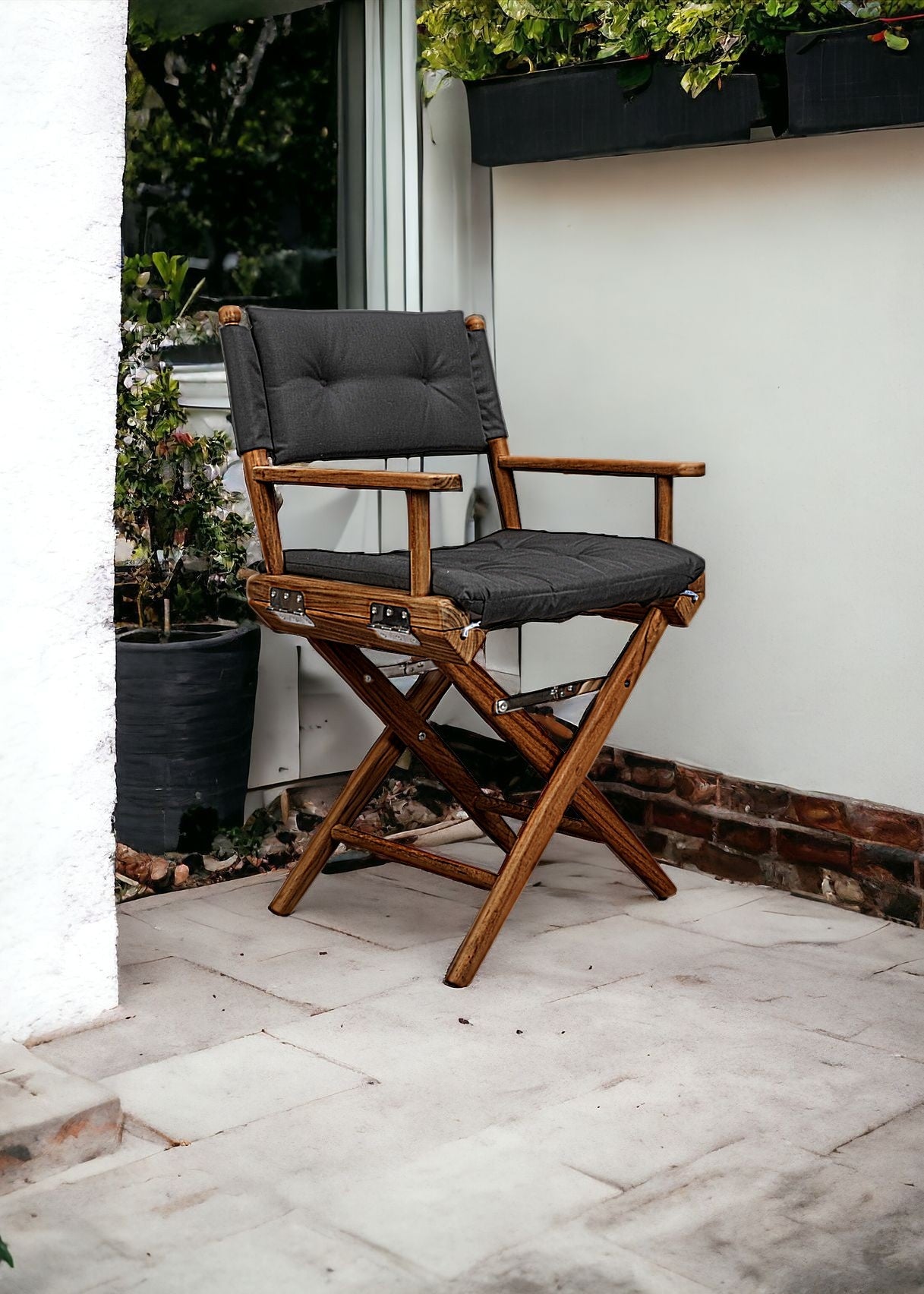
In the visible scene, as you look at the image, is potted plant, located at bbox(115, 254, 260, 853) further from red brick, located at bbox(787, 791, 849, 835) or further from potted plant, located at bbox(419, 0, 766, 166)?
red brick, located at bbox(787, 791, 849, 835)

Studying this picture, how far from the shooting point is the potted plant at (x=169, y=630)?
3064 mm

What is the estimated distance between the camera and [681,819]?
3.29m

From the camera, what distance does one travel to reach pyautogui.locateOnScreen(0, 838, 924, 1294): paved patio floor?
173 centimetres

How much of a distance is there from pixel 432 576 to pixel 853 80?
3.93 feet

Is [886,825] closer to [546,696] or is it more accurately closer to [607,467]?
[546,696]

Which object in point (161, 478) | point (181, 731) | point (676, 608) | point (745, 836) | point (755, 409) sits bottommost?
point (745, 836)

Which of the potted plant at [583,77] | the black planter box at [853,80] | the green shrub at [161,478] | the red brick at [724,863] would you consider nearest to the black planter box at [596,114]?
the potted plant at [583,77]

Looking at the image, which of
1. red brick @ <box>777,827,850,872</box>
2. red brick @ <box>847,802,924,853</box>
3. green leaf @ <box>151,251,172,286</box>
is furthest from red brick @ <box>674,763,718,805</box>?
green leaf @ <box>151,251,172,286</box>

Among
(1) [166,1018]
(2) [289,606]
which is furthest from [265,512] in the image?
(1) [166,1018]

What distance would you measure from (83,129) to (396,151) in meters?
1.39

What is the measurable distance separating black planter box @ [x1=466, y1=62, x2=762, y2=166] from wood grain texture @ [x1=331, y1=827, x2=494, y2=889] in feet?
4.95

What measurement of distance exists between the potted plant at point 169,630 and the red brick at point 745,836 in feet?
3.50

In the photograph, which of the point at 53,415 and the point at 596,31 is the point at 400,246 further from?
the point at 53,415

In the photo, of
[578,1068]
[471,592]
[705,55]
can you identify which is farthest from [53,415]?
[705,55]
